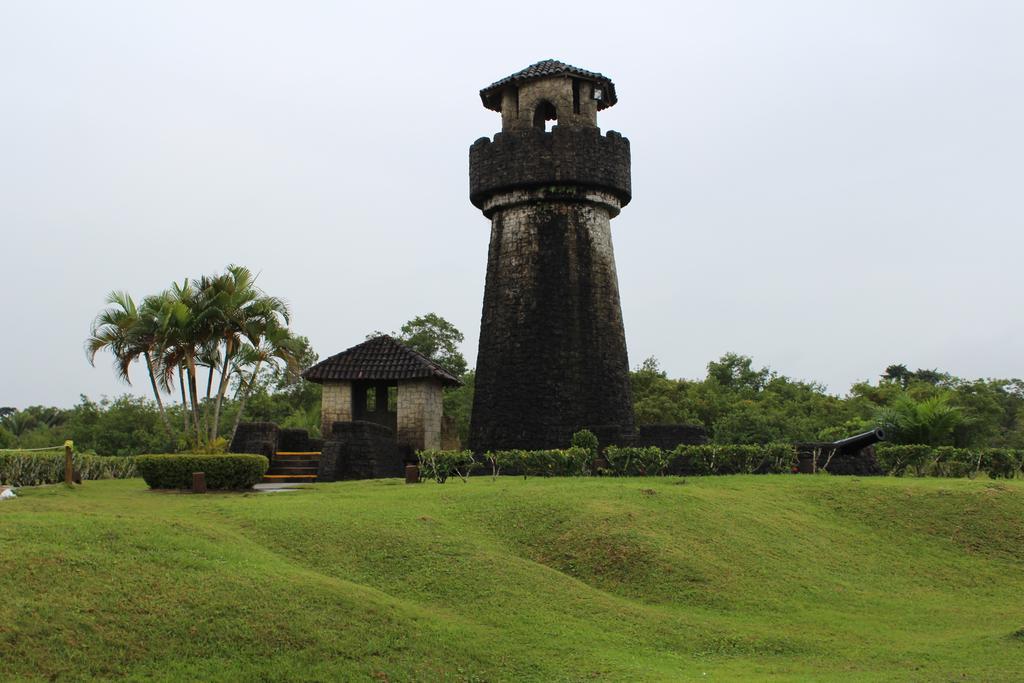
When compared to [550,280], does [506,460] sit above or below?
below

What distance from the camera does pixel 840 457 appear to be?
22.8m

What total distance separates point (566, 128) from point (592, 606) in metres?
14.8

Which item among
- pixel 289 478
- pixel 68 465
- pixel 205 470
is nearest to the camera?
pixel 205 470

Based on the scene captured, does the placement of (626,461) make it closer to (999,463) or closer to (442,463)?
(442,463)

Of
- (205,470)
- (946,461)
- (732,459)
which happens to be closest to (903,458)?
(946,461)

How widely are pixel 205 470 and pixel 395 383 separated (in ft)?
27.3

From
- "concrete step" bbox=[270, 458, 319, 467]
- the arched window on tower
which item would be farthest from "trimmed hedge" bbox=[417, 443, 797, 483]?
the arched window on tower

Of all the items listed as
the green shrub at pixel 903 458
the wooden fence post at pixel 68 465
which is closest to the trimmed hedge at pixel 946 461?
the green shrub at pixel 903 458

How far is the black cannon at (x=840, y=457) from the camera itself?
22.5 meters

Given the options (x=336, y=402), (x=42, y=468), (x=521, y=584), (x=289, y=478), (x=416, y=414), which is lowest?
(x=521, y=584)

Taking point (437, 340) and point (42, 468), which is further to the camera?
point (437, 340)

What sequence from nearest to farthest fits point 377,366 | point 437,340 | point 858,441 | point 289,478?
point 858,441, point 289,478, point 377,366, point 437,340

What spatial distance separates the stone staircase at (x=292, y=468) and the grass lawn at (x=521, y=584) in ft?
21.5

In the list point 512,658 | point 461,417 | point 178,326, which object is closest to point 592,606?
point 512,658
